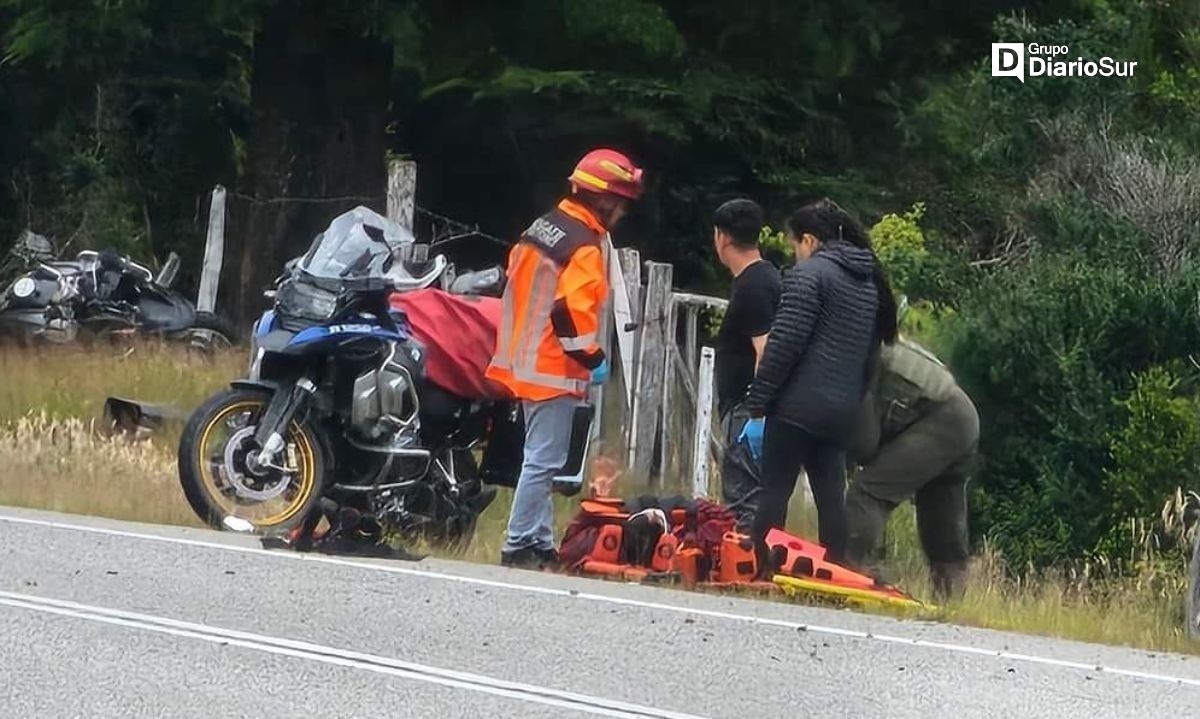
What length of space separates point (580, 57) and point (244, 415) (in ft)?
34.9

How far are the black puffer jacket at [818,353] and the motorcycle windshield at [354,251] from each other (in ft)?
7.17

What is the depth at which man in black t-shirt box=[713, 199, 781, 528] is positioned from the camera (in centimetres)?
1063

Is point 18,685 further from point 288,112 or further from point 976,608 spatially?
point 288,112

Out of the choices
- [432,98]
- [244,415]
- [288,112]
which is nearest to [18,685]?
[244,415]

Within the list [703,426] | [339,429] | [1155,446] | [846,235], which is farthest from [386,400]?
[1155,446]

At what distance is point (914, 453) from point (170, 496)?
168 inches

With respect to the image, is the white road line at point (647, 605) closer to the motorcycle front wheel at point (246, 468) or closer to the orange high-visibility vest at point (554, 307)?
the motorcycle front wheel at point (246, 468)

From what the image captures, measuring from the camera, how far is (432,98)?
72.6ft

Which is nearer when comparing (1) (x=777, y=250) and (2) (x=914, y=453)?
(2) (x=914, y=453)

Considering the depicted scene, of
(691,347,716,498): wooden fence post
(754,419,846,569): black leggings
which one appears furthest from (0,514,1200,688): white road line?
(691,347,716,498): wooden fence post

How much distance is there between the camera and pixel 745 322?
10.7 meters

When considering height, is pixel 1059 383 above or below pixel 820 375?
above

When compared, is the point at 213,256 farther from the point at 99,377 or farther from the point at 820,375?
the point at 820,375

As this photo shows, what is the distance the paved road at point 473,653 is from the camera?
749 cm
